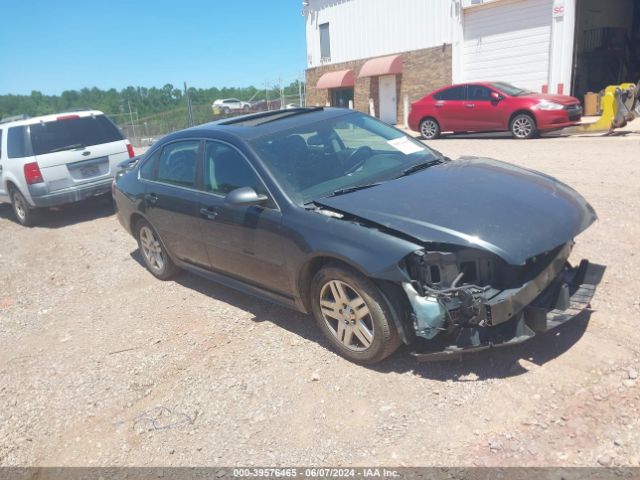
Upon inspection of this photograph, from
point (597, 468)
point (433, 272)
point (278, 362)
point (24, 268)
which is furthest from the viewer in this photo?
point (24, 268)

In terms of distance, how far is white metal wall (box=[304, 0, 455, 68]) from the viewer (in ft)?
72.4

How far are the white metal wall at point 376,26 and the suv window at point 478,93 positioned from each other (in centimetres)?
847

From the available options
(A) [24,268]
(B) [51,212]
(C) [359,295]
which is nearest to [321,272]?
(C) [359,295]

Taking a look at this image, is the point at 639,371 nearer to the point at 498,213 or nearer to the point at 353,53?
the point at 498,213

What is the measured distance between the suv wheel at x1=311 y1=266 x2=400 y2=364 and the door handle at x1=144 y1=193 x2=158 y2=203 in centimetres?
227

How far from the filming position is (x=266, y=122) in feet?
14.7

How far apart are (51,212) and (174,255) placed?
6.39 m

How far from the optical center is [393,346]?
323cm

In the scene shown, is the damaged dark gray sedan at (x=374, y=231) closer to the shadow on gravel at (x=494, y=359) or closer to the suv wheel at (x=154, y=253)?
the shadow on gravel at (x=494, y=359)

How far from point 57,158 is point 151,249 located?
3.99 m

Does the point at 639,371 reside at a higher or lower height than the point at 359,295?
lower

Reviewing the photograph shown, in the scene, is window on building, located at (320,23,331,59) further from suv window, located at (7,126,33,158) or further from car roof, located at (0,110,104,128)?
suv window, located at (7,126,33,158)

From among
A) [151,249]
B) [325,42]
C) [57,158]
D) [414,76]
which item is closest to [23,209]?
[57,158]

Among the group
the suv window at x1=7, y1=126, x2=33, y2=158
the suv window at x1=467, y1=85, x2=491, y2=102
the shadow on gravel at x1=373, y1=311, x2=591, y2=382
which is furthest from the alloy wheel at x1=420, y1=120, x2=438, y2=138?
the shadow on gravel at x1=373, y1=311, x2=591, y2=382
